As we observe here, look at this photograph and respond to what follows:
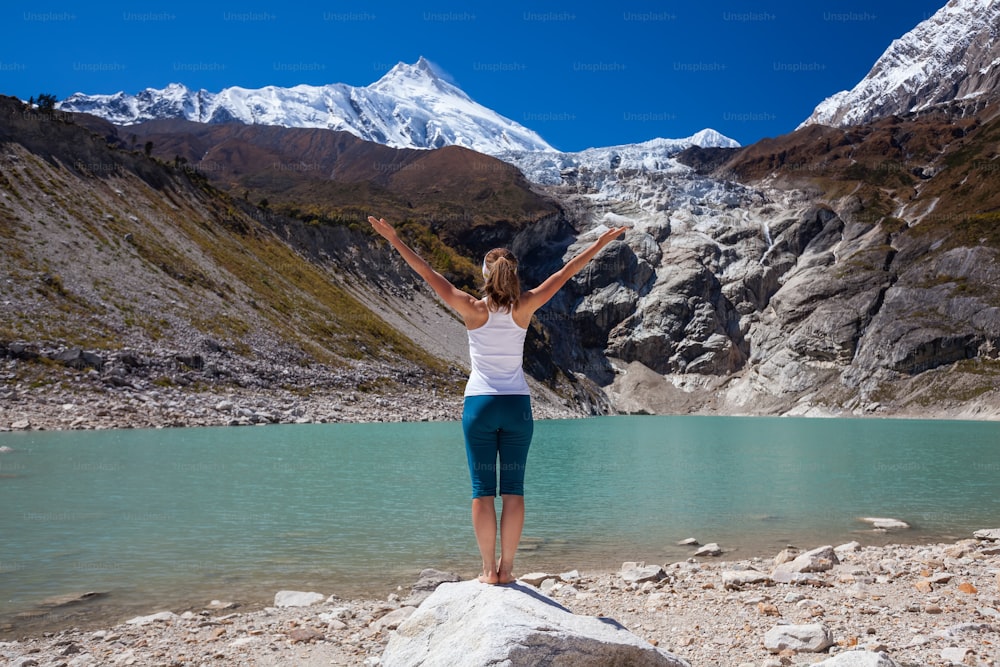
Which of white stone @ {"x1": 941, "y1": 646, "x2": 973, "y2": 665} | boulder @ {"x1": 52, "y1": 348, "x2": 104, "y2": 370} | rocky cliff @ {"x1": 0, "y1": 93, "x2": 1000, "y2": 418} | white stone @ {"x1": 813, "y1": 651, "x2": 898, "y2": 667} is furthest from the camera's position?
rocky cliff @ {"x1": 0, "y1": 93, "x2": 1000, "y2": 418}

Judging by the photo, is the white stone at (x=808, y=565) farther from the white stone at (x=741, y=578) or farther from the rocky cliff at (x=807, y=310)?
the rocky cliff at (x=807, y=310)

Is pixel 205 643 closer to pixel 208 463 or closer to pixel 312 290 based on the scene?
pixel 208 463

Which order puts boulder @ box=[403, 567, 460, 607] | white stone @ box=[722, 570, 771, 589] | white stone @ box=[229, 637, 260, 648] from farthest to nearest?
white stone @ box=[722, 570, 771, 589] < boulder @ box=[403, 567, 460, 607] < white stone @ box=[229, 637, 260, 648]

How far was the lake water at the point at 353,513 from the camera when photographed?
12.5 meters

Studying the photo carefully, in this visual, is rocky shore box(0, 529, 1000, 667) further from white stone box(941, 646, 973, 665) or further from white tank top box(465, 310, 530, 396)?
white tank top box(465, 310, 530, 396)

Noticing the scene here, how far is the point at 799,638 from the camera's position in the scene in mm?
7730

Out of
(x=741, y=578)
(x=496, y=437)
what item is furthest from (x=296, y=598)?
(x=741, y=578)

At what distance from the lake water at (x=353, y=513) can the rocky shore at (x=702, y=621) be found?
1289 mm

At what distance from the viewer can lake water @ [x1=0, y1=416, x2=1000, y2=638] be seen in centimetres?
1247

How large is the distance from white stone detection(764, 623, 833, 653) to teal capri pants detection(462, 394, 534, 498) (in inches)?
135

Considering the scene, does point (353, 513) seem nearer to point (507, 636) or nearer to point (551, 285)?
point (551, 285)

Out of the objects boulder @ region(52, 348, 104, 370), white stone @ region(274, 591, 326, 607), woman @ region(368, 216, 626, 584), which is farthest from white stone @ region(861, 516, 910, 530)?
→ boulder @ region(52, 348, 104, 370)

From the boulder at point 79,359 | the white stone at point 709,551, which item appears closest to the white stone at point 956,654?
the white stone at point 709,551

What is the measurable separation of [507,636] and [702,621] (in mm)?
4541
